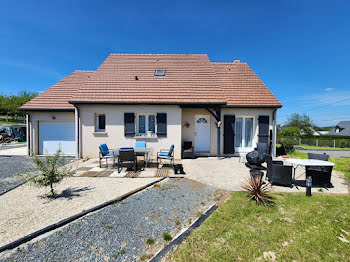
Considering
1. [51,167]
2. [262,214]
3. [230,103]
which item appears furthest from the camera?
[230,103]

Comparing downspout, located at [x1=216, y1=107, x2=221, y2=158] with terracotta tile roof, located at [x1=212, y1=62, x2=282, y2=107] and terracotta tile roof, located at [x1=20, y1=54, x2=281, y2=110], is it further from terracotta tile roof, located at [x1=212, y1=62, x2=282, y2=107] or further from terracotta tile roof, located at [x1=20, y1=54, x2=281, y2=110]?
terracotta tile roof, located at [x1=212, y1=62, x2=282, y2=107]

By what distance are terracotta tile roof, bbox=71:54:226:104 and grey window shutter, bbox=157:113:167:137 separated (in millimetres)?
864

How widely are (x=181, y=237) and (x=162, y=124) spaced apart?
6.87 meters

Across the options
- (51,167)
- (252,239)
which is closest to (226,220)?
(252,239)

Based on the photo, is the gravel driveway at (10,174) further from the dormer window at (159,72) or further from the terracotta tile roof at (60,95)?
the dormer window at (159,72)

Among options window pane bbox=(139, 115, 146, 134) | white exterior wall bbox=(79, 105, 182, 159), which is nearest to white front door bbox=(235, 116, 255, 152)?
white exterior wall bbox=(79, 105, 182, 159)

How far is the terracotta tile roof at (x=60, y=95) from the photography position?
9.85 m

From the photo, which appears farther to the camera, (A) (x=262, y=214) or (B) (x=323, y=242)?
(A) (x=262, y=214)

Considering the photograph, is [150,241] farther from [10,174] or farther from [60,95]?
[60,95]

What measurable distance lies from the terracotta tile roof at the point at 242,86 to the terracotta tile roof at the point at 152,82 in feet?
3.91

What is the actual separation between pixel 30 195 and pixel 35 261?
121 inches

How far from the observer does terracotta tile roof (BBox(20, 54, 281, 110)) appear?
30.7 feet

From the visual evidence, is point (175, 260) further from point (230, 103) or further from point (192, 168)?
point (230, 103)

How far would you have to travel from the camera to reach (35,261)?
2.31m
